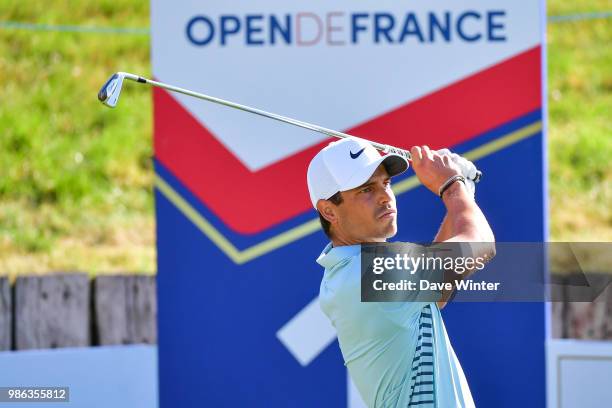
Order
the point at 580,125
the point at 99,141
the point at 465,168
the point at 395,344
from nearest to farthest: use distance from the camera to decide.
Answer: the point at 395,344, the point at 465,168, the point at 99,141, the point at 580,125

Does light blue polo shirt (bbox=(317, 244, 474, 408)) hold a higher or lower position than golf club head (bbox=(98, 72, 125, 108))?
lower

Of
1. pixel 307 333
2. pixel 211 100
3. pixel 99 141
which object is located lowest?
pixel 307 333

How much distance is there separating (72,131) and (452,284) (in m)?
6.04

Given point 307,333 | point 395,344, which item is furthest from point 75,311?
point 395,344

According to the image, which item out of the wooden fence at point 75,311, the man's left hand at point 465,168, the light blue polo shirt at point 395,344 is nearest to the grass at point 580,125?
the wooden fence at point 75,311

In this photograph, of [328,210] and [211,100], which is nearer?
[328,210]

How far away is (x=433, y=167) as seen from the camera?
12.2ft

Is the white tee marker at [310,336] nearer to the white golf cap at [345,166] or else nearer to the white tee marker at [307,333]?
the white tee marker at [307,333]

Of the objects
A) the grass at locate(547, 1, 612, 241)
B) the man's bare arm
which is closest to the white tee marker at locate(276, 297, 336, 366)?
the man's bare arm

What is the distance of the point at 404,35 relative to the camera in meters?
5.23

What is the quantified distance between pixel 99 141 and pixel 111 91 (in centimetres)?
505

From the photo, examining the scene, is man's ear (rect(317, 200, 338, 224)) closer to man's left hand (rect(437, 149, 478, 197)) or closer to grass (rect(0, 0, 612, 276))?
man's left hand (rect(437, 149, 478, 197))

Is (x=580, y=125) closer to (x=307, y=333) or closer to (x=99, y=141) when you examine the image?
(x=99, y=141)

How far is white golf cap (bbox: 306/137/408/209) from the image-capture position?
12.2 ft
